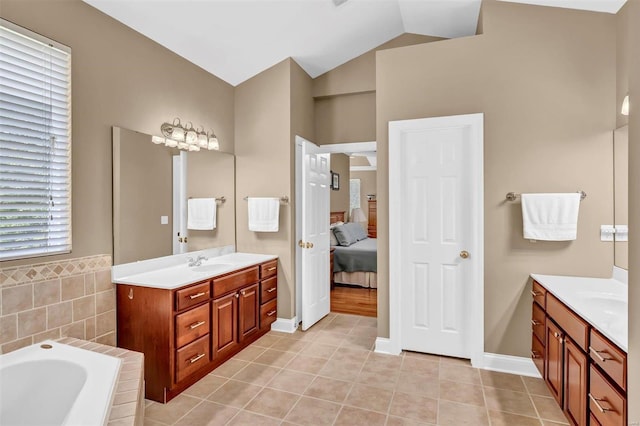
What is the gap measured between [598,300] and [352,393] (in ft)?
5.62

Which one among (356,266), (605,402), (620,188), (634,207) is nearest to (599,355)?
(605,402)

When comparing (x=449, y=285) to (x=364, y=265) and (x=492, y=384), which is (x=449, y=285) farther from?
(x=364, y=265)

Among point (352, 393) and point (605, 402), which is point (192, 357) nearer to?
point (352, 393)

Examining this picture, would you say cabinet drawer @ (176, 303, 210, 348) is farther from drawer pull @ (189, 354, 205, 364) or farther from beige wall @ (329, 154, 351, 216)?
beige wall @ (329, 154, 351, 216)

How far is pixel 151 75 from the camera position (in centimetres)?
278

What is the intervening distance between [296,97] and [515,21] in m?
2.12

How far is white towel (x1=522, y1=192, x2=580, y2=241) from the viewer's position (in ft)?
8.21

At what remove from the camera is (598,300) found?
2.10 meters

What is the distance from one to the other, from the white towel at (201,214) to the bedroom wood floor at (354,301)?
198 centimetres

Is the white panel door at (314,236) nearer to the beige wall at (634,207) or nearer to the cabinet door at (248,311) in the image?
the cabinet door at (248,311)

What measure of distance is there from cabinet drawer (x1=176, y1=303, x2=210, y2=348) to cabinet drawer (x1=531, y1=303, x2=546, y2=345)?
2480 millimetres

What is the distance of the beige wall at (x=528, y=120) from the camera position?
8.41 ft

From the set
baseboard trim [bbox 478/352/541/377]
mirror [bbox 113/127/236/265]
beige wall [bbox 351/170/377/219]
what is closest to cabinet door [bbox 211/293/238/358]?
mirror [bbox 113/127/236/265]

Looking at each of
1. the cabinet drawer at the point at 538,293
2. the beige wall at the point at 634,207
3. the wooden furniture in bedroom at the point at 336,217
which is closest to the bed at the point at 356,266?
the wooden furniture in bedroom at the point at 336,217
